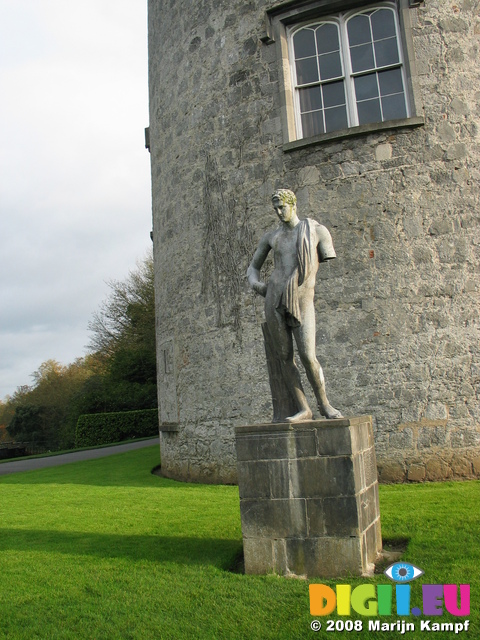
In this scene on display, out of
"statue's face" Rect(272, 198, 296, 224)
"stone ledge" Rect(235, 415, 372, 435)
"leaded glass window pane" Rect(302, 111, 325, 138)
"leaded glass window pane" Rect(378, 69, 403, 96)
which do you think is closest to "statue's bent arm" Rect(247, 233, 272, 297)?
"statue's face" Rect(272, 198, 296, 224)

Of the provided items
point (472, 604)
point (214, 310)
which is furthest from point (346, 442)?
point (214, 310)

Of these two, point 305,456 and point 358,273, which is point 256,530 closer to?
point 305,456

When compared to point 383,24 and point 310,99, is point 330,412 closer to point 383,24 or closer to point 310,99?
point 310,99

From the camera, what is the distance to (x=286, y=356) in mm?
5191

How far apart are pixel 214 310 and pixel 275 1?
5.28 metres

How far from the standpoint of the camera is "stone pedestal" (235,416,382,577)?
4.56m

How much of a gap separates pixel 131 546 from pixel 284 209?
3577 millimetres

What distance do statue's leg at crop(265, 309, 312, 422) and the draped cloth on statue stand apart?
2.9 inches

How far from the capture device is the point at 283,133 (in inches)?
379

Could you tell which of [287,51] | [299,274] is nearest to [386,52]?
[287,51]

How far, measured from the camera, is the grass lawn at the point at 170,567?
3811 millimetres

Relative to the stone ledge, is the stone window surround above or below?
above

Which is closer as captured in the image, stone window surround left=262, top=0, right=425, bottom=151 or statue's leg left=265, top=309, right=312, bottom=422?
statue's leg left=265, top=309, right=312, bottom=422

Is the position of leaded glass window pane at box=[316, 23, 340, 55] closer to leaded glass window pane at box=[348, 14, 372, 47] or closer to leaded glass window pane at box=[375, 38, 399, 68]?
leaded glass window pane at box=[348, 14, 372, 47]
